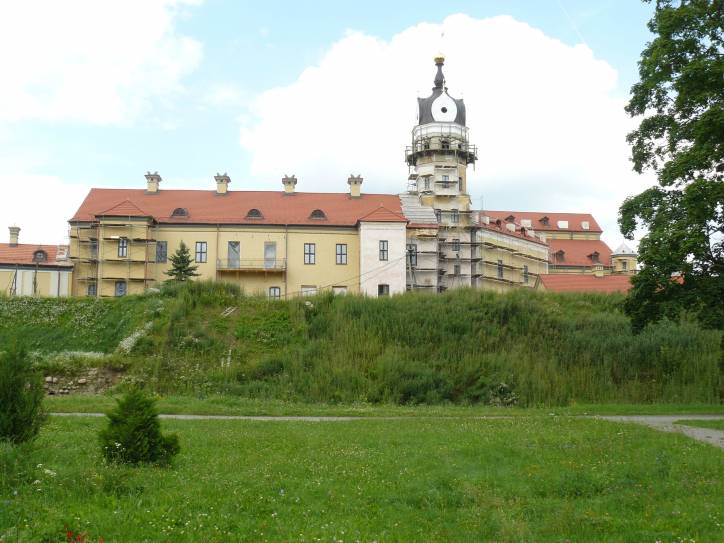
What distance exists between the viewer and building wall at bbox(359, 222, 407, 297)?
56406mm

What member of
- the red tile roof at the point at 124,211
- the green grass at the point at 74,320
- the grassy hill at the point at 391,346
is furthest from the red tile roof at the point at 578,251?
the green grass at the point at 74,320

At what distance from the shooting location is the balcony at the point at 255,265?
2222 inches

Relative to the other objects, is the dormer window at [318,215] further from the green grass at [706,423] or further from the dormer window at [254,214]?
the green grass at [706,423]

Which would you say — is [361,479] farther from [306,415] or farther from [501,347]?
[501,347]

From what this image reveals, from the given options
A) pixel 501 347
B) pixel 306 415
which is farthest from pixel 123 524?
pixel 501 347

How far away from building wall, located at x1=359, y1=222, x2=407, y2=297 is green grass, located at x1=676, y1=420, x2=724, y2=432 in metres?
39.2

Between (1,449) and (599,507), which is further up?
(1,449)

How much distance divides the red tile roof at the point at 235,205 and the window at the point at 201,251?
1735 mm

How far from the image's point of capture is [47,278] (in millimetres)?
56562

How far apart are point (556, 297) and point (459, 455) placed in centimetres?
2627

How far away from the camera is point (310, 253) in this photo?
57.2 metres

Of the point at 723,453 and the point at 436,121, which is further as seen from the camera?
the point at 436,121

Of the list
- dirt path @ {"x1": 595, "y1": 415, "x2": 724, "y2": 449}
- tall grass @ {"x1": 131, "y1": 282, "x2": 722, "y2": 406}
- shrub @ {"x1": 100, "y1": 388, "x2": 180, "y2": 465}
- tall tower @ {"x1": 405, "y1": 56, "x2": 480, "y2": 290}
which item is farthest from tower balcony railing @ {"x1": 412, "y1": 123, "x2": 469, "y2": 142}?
shrub @ {"x1": 100, "y1": 388, "x2": 180, "y2": 465}

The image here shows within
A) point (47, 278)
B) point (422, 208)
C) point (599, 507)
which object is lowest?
point (599, 507)
